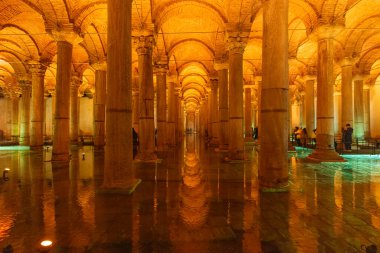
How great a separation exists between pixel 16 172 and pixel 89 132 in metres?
26.6

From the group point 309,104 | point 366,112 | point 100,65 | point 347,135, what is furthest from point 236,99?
point 366,112

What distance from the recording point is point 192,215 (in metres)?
4.66

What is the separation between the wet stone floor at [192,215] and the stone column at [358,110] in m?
12.9

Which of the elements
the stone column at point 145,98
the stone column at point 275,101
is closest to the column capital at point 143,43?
the stone column at point 145,98

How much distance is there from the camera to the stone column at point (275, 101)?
21.0 ft

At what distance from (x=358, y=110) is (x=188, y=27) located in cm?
1311

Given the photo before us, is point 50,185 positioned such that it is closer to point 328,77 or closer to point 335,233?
point 335,233

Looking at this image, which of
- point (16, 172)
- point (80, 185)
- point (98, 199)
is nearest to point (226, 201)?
point (98, 199)

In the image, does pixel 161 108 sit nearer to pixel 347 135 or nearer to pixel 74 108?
pixel 74 108

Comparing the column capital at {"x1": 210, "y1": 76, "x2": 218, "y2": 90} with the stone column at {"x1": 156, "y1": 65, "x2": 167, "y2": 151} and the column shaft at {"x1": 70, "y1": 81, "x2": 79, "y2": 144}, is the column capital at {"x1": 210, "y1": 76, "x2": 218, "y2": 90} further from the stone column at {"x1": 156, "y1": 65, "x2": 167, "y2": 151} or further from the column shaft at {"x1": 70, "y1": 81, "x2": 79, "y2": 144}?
the column shaft at {"x1": 70, "y1": 81, "x2": 79, "y2": 144}

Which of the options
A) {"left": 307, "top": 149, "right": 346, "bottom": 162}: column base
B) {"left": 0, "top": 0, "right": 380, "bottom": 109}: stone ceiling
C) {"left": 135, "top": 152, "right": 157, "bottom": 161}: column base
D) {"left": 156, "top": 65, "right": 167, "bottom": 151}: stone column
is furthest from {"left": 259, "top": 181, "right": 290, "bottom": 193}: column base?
{"left": 156, "top": 65, "right": 167, "bottom": 151}: stone column

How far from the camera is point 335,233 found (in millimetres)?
3852

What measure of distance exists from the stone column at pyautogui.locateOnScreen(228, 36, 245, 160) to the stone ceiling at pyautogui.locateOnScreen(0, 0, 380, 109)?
62cm

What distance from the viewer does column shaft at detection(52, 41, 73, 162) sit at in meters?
11.6
